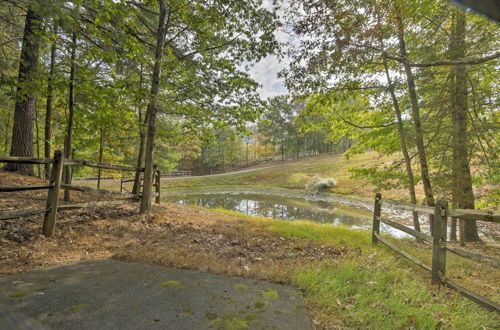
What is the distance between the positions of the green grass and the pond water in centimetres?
952

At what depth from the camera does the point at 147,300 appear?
3326 millimetres

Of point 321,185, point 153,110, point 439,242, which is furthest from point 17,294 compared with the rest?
point 321,185

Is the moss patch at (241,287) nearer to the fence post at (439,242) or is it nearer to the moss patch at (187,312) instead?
the moss patch at (187,312)

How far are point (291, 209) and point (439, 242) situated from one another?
629 inches

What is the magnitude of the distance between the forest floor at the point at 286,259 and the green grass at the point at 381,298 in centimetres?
1

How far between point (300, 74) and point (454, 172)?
255 inches

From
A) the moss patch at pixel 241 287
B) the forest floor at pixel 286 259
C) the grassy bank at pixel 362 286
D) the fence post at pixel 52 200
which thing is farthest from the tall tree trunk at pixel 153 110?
the moss patch at pixel 241 287

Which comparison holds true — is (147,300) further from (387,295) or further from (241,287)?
(387,295)

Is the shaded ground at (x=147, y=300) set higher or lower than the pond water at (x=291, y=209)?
higher

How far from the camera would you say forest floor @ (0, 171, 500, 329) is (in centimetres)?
333

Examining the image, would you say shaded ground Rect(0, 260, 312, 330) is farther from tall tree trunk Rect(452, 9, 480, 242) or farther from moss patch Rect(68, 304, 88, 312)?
tall tree trunk Rect(452, 9, 480, 242)

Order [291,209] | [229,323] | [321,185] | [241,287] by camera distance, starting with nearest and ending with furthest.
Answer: [229,323], [241,287], [291,209], [321,185]

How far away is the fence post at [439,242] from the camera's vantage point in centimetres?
433

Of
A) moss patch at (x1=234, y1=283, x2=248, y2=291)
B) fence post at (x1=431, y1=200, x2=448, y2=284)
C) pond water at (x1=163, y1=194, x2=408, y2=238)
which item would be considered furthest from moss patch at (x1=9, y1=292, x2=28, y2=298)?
pond water at (x1=163, y1=194, x2=408, y2=238)
